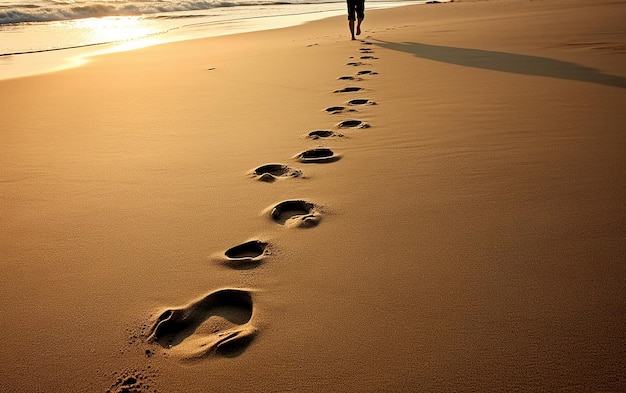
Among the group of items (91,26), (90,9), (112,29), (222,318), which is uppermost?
(90,9)

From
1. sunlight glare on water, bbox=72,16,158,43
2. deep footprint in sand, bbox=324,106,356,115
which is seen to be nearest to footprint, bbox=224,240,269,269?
deep footprint in sand, bbox=324,106,356,115

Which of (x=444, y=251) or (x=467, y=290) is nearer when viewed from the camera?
(x=467, y=290)

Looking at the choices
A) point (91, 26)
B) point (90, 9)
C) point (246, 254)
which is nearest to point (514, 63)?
point (246, 254)

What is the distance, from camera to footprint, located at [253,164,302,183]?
210cm

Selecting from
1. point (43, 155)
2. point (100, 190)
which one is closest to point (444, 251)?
point (100, 190)

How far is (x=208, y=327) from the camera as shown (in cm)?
121

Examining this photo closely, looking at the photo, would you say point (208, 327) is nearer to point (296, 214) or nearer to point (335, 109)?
point (296, 214)

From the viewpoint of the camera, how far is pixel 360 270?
1.40 m

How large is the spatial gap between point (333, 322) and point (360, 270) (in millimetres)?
242

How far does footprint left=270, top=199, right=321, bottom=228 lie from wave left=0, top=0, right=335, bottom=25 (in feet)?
45.4

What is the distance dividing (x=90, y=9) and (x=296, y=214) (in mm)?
16693

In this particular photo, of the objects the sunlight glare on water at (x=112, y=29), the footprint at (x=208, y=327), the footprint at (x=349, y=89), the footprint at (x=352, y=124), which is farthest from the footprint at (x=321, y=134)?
the sunlight glare on water at (x=112, y=29)

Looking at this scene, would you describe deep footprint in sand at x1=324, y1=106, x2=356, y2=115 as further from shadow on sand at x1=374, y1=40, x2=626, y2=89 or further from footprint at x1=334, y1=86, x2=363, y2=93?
shadow on sand at x1=374, y1=40, x2=626, y2=89

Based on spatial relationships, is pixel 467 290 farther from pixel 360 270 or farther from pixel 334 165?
pixel 334 165
